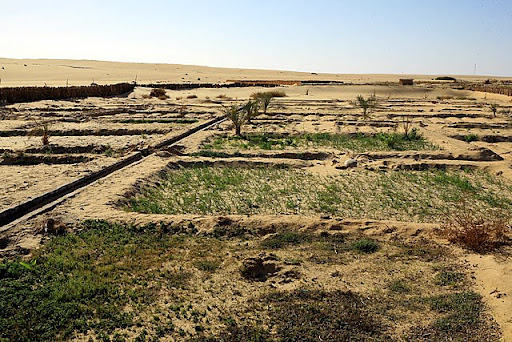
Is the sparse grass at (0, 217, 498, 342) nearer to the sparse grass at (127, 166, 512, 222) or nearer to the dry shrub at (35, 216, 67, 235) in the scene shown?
the dry shrub at (35, 216, 67, 235)

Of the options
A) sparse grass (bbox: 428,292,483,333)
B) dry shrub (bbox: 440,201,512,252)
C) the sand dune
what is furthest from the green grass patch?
the sand dune

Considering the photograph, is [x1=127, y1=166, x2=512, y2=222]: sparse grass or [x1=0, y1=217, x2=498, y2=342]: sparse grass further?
[x1=127, y1=166, x2=512, y2=222]: sparse grass

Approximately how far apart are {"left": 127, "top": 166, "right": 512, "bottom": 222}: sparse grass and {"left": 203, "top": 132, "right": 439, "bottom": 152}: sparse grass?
9.10 feet

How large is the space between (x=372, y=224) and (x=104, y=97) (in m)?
27.7

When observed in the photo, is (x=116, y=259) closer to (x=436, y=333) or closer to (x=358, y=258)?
(x=358, y=258)

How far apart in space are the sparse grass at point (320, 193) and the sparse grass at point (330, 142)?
2.77 m

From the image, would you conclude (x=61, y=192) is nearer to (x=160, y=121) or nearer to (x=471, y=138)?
(x=160, y=121)

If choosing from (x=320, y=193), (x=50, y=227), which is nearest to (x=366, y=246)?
(x=320, y=193)

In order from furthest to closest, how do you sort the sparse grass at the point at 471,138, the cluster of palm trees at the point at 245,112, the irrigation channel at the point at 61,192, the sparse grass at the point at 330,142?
1. the cluster of palm trees at the point at 245,112
2. the sparse grass at the point at 471,138
3. the sparse grass at the point at 330,142
4. the irrigation channel at the point at 61,192

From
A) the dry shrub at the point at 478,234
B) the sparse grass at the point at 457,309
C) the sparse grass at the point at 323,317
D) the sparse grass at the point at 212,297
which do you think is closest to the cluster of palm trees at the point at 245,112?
the sparse grass at the point at 212,297

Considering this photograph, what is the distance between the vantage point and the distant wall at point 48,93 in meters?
25.9

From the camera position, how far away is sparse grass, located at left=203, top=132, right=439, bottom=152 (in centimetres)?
1399

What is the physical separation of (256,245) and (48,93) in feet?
82.7

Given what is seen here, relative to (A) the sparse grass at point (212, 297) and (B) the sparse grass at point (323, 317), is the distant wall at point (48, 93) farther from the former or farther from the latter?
(B) the sparse grass at point (323, 317)
